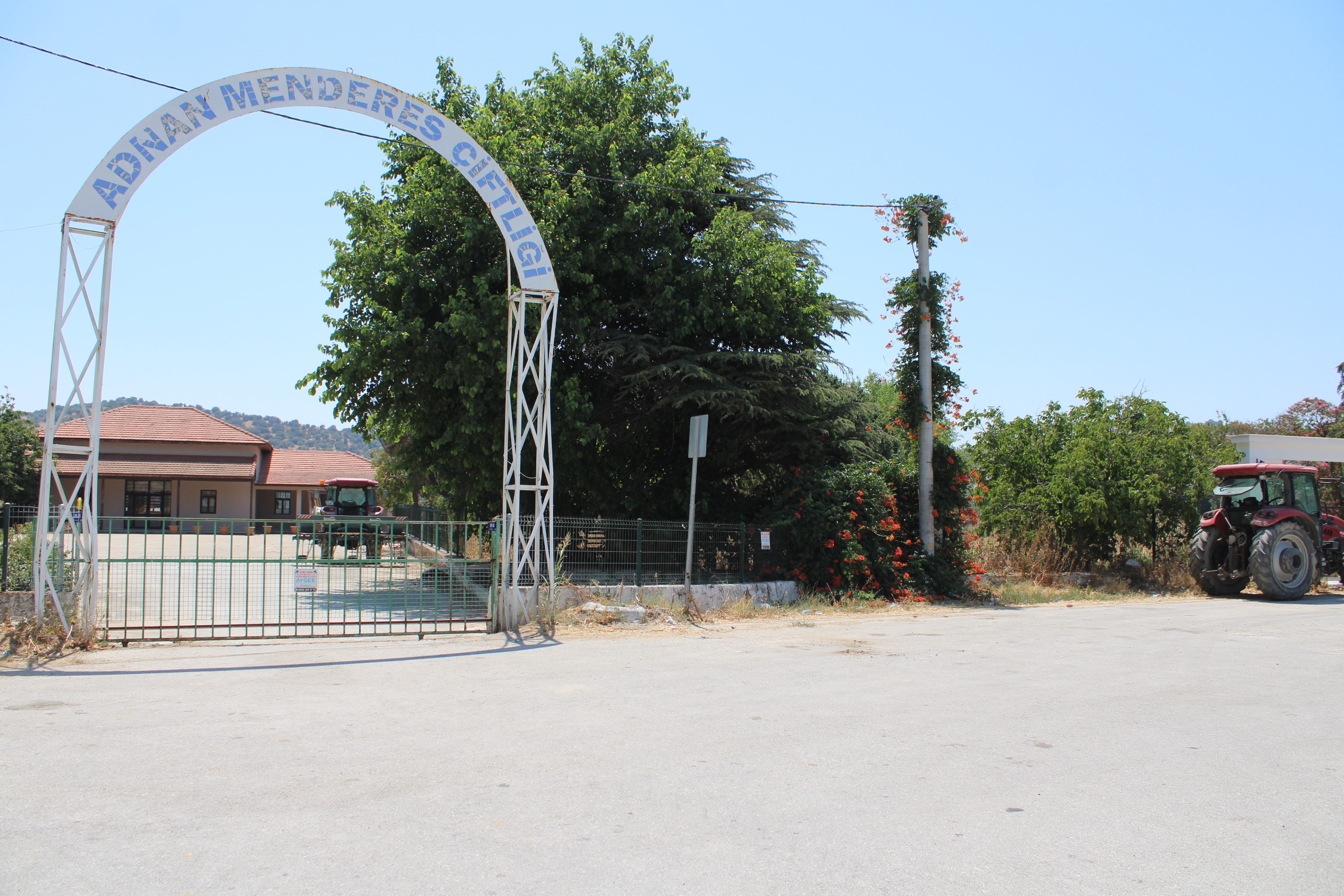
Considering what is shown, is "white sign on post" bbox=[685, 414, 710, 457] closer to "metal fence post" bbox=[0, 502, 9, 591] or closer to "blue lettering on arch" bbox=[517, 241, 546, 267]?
"blue lettering on arch" bbox=[517, 241, 546, 267]

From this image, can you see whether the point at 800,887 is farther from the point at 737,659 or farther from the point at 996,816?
the point at 737,659

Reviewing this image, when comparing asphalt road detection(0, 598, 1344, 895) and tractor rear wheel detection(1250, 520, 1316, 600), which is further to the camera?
tractor rear wheel detection(1250, 520, 1316, 600)

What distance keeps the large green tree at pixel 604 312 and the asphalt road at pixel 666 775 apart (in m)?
6.67

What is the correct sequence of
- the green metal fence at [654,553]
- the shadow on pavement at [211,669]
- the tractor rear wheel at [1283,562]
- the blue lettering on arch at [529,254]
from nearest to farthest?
the shadow on pavement at [211,669] → the blue lettering on arch at [529,254] → the green metal fence at [654,553] → the tractor rear wheel at [1283,562]

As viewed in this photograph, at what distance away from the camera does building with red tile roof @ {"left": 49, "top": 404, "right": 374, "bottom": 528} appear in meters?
42.7

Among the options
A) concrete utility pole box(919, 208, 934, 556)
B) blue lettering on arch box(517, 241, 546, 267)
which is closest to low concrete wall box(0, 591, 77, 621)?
blue lettering on arch box(517, 241, 546, 267)

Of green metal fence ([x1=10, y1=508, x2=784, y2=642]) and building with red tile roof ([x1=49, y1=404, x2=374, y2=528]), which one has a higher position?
building with red tile roof ([x1=49, y1=404, x2=374, y2=528])

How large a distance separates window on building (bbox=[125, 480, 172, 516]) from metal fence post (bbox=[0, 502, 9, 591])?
3720 centimetres

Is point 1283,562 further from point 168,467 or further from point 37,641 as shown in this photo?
point 168,467

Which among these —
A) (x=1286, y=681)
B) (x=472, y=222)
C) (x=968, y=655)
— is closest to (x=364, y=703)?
(x=968, y=655)

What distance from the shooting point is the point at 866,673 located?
8844 mm

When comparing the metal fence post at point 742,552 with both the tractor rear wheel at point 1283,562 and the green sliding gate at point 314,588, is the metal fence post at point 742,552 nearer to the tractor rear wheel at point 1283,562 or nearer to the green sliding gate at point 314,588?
the green sliding gate at point 314,588

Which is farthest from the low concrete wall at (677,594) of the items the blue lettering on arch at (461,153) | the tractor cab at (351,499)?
the tractor cab at (351,499)

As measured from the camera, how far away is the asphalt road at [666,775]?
403 cm
